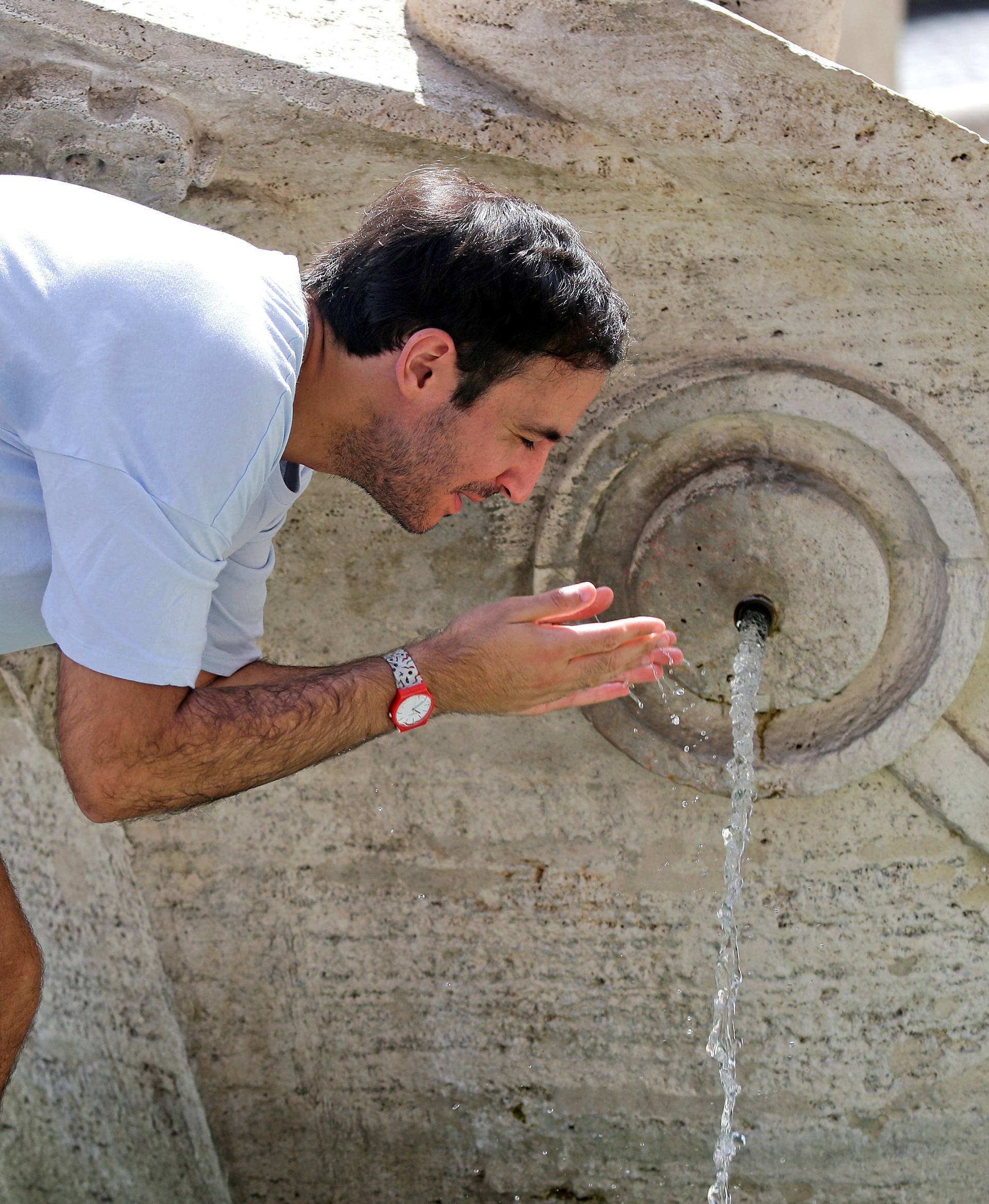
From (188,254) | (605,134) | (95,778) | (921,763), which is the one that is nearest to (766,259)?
(605,134)

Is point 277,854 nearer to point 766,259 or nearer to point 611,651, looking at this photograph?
point 611,651

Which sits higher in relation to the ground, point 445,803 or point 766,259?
point 766,259

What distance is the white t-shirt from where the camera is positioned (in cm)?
128

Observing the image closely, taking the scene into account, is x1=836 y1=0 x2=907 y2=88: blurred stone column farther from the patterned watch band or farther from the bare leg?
the bare leg

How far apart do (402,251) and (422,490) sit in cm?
31

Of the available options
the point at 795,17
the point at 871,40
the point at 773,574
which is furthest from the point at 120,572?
the point at 871,40

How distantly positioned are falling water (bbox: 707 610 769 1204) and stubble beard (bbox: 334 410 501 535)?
1.86ft

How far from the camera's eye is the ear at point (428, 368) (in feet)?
4.99

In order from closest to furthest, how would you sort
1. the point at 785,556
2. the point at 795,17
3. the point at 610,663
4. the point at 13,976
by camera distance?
the point at 13,976, the point at 610,663, the point at 785,556, the point at 795,17

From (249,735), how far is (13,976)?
0.47 m

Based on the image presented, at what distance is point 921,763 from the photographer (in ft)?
6.99

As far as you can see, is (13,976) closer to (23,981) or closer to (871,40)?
(23,981)

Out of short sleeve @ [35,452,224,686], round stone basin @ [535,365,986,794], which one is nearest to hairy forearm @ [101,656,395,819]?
short sleeve @ [35,452,224,686]

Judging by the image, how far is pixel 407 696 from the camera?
5.25 feet
